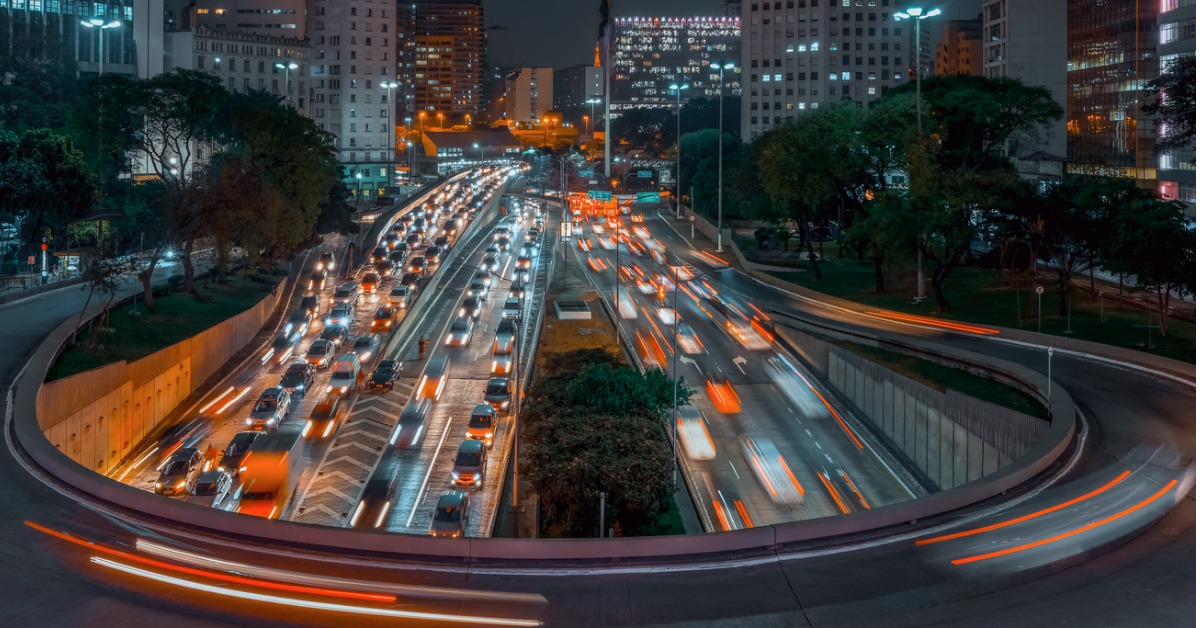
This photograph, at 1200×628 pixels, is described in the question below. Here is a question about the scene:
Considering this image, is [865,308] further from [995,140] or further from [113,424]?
[113,424]

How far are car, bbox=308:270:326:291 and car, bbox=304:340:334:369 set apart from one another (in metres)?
21.3

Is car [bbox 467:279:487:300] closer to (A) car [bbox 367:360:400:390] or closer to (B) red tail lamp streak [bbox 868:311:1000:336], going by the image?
(A) car [bbox 367:360:400:390]

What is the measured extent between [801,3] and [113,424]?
146m

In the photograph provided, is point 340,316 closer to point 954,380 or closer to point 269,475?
point 269,475

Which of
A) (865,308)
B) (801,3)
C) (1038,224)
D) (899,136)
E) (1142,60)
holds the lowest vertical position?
(865,308)

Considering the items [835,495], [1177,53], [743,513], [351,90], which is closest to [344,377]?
[743,513]

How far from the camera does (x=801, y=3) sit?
166 metres

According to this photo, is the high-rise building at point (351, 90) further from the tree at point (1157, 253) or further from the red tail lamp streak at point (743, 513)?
the red tail lamp streak at point (743, 513)

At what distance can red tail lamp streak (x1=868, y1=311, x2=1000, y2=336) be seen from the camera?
164 feet

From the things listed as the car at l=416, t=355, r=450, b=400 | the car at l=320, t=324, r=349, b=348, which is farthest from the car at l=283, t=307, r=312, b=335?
the car at l=416, t=355, r=450, b=400

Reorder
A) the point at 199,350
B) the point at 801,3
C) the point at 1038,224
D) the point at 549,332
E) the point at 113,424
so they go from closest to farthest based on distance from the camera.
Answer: the point at 113,424 → the point at 199,350 → the point at 1038,224 → the point at 549,332 → the point at 801,3

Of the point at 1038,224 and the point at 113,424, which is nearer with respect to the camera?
the point at 113,424

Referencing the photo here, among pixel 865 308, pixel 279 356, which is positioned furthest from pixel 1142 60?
pixel 279 356

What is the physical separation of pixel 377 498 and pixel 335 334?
25.3m
